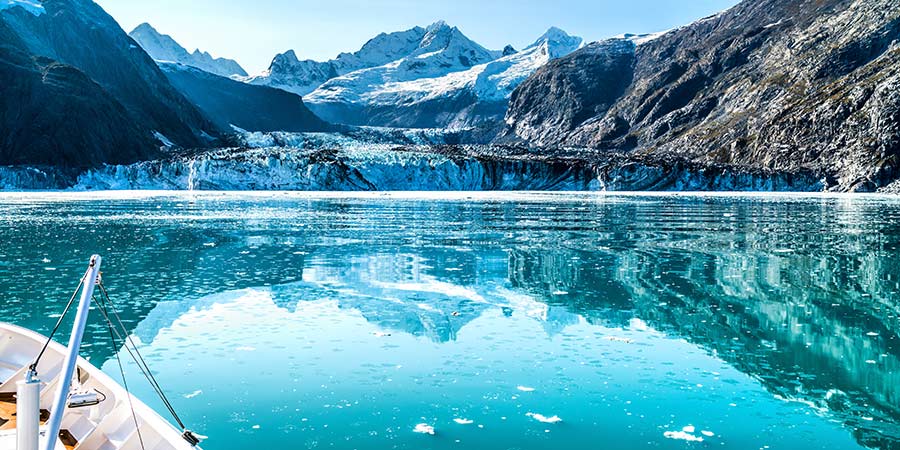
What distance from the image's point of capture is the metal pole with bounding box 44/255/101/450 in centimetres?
596

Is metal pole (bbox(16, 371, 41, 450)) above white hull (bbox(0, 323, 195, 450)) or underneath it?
above

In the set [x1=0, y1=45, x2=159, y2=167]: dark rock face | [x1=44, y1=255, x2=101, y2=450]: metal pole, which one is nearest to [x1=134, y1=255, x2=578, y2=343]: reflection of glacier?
[x1=44, y1=255, x2=101, y2=450]: metal pole

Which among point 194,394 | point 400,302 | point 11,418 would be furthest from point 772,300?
point 11,418

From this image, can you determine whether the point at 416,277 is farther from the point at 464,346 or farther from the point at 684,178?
the point at 684,178

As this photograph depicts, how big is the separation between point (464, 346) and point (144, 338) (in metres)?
6.64

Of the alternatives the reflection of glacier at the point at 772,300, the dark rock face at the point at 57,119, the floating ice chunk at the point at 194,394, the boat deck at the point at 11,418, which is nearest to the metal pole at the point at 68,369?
the boat deck at the point at 11,418

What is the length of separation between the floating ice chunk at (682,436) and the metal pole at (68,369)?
723 centimetres

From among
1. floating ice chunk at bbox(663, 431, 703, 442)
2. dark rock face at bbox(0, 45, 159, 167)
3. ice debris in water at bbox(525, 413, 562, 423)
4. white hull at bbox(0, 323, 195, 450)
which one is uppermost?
dark rock face at bbox(0, 45, 159, 167)

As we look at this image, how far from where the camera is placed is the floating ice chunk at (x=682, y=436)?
9.52 metres

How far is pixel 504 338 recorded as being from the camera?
1513 cm

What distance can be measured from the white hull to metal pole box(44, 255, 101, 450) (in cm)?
151

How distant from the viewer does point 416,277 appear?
75.5 ft

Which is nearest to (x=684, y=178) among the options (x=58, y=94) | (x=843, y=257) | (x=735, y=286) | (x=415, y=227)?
(x=415, y=227)

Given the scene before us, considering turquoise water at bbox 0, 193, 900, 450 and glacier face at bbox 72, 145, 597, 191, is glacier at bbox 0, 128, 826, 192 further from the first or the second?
turquoise water at bbox 0, 193, 900, 450
